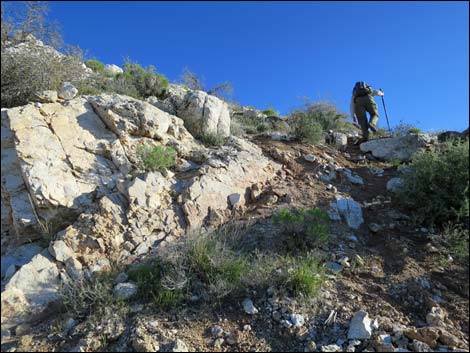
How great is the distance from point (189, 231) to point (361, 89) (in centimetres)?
713

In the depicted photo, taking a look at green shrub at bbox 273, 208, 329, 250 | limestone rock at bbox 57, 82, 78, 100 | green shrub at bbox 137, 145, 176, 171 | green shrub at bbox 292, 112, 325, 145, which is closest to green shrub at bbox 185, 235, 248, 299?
green shrub at bbox 273, 208, 329, 250

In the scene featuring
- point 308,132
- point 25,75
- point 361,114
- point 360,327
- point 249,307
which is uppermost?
point 25,75

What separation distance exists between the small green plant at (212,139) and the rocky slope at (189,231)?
0.68 ft

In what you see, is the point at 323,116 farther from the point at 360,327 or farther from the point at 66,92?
the point at 360,327

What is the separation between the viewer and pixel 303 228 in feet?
14.7

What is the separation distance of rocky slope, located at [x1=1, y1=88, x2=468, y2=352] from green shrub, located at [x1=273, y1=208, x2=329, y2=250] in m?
0.20

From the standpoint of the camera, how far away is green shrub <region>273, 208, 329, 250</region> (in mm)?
4371

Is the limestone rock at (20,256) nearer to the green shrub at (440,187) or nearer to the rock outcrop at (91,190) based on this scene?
the rock outcrop at (91,190)

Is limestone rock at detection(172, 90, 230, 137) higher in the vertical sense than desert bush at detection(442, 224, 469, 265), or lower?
higher

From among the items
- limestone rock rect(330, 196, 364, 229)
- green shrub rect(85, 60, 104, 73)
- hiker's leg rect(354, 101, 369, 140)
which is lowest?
limestone rock rect(330, 196, 364, 229)

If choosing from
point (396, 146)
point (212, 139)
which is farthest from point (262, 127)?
A: point (396, 146)

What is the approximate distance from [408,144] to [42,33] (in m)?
8.41

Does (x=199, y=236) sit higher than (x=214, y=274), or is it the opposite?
(x=199, y=236)

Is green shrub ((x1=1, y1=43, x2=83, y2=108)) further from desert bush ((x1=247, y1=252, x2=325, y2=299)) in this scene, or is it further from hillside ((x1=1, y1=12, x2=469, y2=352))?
desert bush ((x1=247, y1=252, x2=325, y2=299))
